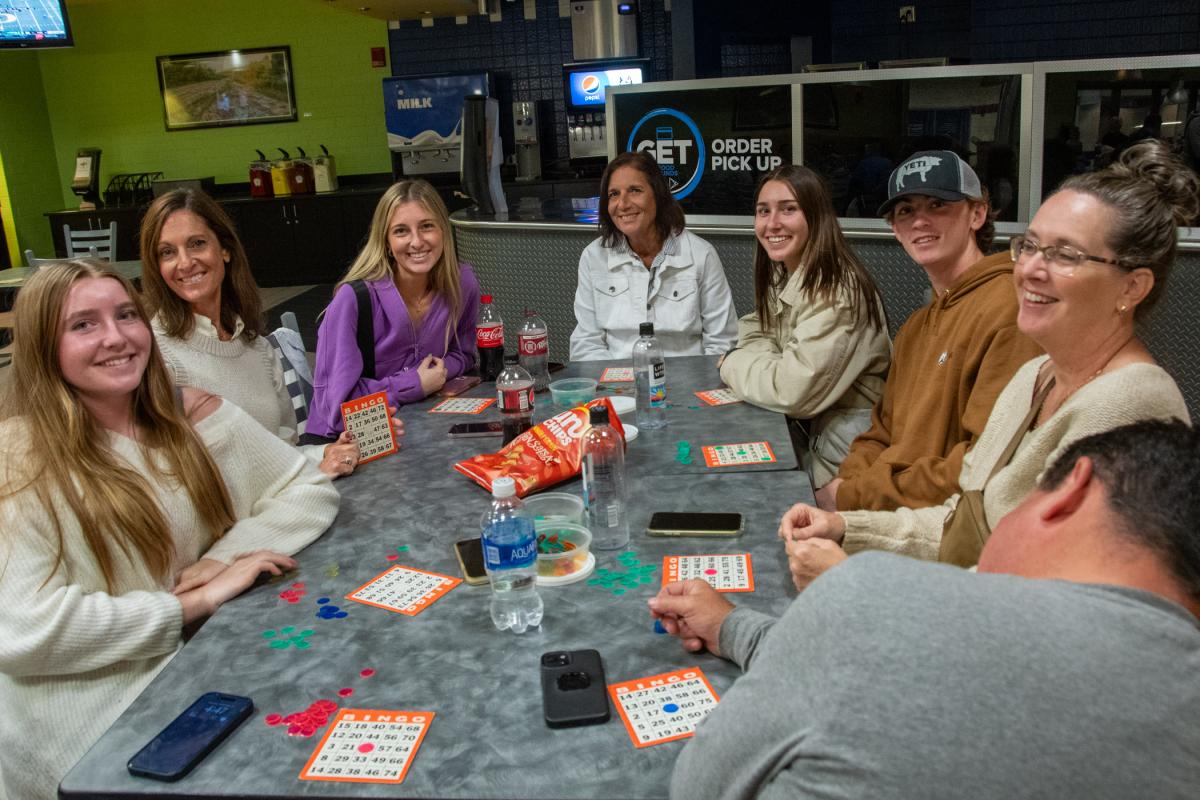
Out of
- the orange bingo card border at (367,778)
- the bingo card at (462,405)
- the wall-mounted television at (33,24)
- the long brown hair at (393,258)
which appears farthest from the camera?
the wall-mounted television at (33,24)

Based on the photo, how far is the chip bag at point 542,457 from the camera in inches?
85.9

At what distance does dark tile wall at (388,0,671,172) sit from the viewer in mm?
9250

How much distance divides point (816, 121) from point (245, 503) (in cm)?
333

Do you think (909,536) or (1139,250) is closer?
(1139,250)

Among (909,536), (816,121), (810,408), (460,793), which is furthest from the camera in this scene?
(816,121)

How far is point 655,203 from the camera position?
380 cm

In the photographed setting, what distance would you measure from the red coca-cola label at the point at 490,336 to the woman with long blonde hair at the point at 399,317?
6.3 inches

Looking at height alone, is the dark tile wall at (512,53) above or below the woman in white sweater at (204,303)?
above

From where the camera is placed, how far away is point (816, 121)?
14.5 ft

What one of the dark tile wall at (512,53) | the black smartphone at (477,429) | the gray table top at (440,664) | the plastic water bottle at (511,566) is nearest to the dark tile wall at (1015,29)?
the dark tile wall at (512,53)

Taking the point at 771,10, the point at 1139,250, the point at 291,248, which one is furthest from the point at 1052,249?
the point at 291,248

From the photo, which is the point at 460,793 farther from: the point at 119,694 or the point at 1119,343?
the point at 1119,343

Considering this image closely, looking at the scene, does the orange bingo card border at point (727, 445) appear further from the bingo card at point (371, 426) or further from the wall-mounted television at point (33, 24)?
the wall-mounted television at point (33, 24)

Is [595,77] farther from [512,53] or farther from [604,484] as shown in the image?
[604,484]
